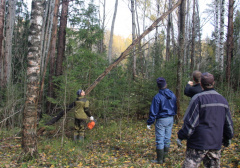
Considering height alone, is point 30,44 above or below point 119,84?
above

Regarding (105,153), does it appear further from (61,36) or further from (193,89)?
(61,36)

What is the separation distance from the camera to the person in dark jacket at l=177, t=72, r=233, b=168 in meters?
2.78

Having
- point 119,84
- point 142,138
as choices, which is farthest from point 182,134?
point 119,84

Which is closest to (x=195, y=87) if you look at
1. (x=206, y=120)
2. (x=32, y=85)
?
(x=206, y=120)

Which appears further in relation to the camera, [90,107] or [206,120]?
[90,107]

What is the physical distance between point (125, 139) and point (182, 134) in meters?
4.67

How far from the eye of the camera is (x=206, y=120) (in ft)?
9.11

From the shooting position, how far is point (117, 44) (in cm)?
6650

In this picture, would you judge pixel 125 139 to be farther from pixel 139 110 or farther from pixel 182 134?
pixel 182 134

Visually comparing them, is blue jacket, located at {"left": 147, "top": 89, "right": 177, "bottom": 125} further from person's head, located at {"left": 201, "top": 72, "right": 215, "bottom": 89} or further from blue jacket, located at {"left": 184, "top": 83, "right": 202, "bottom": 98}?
person's head, located at {"left": 201, "top": 72, "right": 215, "bottom": 89}

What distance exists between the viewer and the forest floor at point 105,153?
468 cm

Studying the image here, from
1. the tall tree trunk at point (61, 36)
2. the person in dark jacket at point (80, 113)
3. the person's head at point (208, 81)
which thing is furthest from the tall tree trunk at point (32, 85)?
the tall tree trunk at point (61, 36)

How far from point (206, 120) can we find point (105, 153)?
3.68m

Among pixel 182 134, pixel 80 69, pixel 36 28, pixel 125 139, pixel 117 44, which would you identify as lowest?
pixel 125 139
